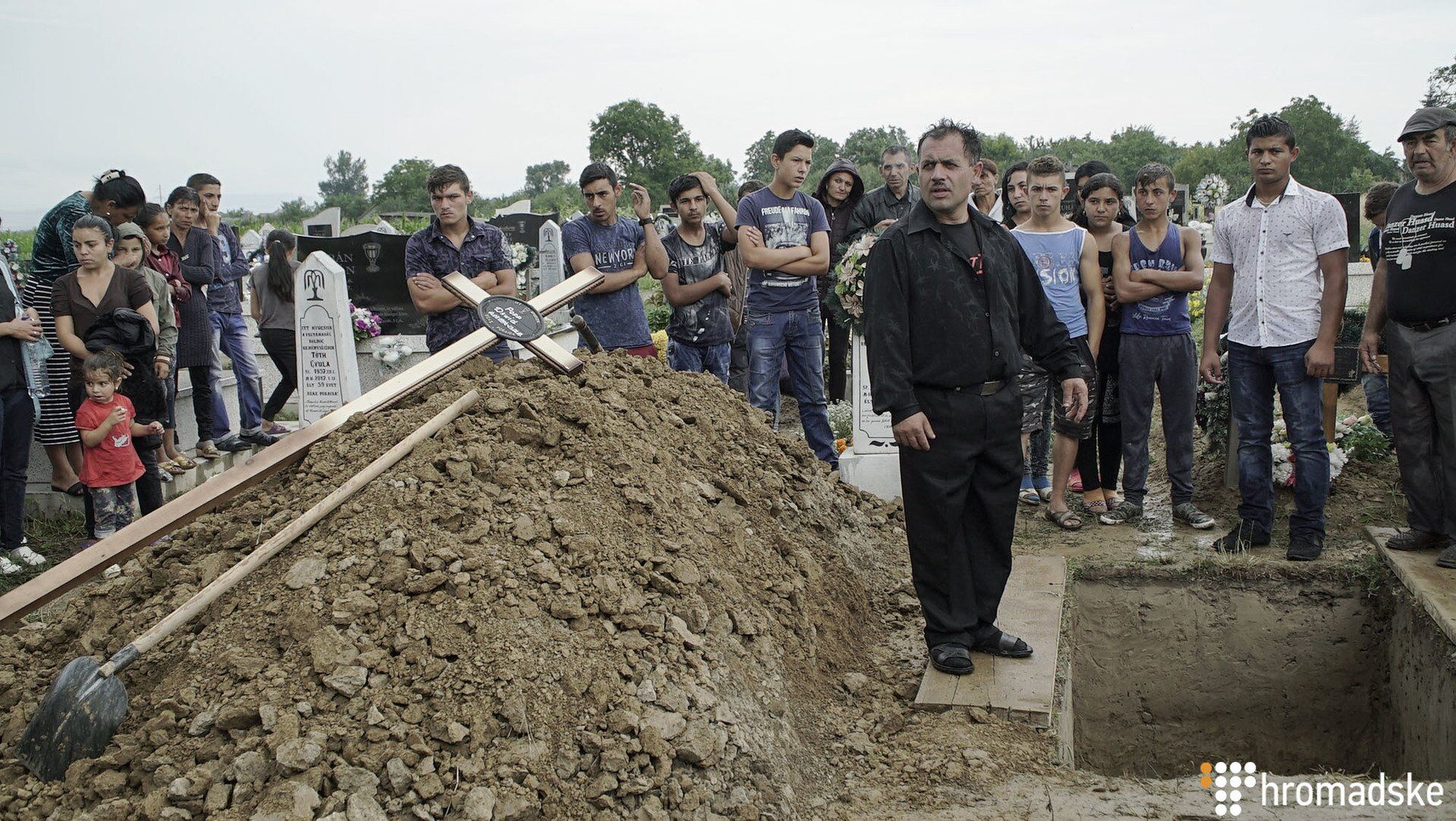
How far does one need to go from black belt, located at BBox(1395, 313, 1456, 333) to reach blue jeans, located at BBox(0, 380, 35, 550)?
7.02 meters

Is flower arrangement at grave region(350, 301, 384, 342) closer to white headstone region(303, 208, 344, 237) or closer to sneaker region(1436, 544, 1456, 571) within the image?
white headstone region(303, 208, 344, 237)

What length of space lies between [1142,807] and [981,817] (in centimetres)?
49

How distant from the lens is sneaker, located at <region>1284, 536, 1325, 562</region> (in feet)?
17.0

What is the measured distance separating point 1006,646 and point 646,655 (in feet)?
5.05

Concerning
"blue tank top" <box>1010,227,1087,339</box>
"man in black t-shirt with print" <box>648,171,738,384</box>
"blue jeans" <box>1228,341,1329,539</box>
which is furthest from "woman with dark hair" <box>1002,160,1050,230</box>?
"man in black t-shirt with print" <box>648,171,738,384</box>

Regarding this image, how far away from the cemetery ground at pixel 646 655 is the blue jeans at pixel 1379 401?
6.28 ft

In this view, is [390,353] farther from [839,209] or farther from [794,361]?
[794,361]

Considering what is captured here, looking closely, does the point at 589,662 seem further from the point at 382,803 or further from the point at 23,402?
the point at 23,402

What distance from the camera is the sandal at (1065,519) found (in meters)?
5.97

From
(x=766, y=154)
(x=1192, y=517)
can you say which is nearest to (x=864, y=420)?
(x=1192, y=517)

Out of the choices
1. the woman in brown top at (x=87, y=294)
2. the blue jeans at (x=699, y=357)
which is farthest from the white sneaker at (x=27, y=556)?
the blue jeans at (x=699, y=357)

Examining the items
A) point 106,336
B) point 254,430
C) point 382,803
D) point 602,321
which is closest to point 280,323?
point 254,430

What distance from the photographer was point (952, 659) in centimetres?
389

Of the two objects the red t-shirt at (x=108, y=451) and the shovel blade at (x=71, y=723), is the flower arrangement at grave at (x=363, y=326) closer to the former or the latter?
the red t-shirt at (x=108, y=451)
